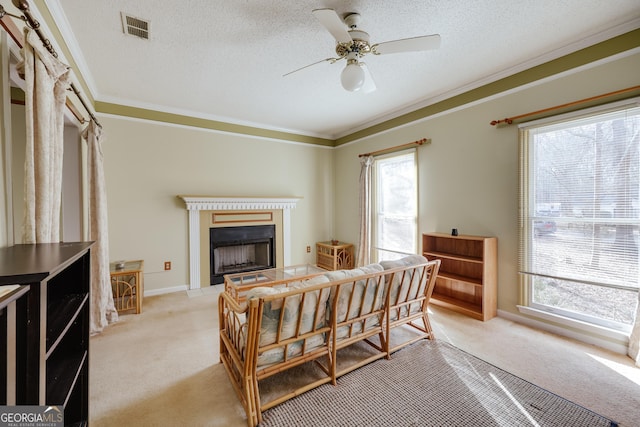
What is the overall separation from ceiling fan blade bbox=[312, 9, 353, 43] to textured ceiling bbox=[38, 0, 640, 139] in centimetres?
22

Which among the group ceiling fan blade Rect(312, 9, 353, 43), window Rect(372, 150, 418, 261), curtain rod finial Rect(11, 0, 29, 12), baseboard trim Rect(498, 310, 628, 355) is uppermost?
ceiling fan blade Rect(312, 9, 353, 43)

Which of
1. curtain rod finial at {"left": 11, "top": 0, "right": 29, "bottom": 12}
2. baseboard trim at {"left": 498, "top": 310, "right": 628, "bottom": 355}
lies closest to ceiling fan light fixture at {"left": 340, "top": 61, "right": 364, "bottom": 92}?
curtain rod finial at {"left": 11, "top": 0, "right": 29, "bottom": 12}

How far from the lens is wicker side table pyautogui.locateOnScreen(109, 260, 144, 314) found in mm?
3000

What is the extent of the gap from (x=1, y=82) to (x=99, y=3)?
101 cm

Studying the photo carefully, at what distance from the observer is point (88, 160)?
8.44ft

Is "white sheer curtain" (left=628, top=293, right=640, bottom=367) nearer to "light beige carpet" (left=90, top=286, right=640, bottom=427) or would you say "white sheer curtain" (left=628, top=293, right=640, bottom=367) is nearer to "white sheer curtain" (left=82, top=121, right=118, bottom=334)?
"light beige carpet" (left=90, top=286, right=640, bottom=427)

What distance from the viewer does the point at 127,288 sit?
3.05m

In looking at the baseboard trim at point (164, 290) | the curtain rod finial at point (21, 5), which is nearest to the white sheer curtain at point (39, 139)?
the curtain rod finial at point (21, 5)

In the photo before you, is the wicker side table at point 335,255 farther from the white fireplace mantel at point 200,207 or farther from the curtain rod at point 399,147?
the curtain rod at point 399,147

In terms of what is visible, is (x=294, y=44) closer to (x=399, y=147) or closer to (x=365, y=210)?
(x=399, y=147)

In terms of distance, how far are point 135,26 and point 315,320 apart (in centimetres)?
266

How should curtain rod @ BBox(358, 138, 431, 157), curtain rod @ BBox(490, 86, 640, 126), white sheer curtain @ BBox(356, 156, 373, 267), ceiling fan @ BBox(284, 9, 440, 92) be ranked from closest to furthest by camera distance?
ceiling fan @ BBox(284, 9, 440, 92) < curtain rod @ BBox(490, 86, 640, 126) < curtain rod @ BBox(358, 138, 431, 157) < white sheer curtain @ BBox(356, 156, 373, 267)

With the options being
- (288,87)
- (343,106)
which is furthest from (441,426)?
(343,106)

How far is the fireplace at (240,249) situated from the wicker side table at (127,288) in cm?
109
